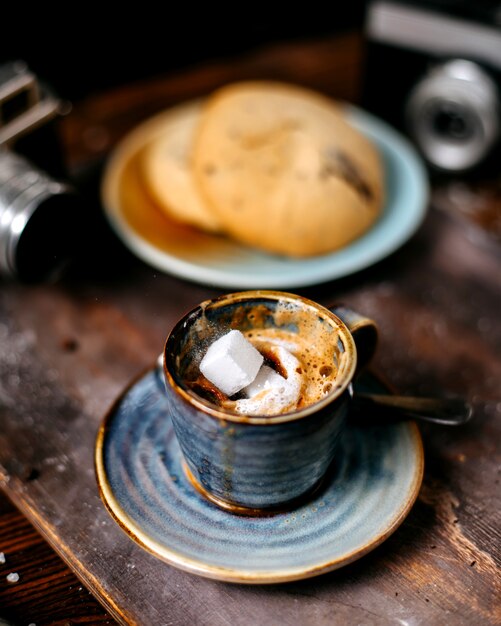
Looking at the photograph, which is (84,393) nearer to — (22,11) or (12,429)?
(12,429)

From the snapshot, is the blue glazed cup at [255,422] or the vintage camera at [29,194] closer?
the blue glazed cup at [255,422]

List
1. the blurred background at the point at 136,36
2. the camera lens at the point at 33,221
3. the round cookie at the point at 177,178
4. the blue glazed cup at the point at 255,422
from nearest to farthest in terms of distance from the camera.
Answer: the blue glazed cup at the point at 255,422 → the camera lens at the point at 33,221 → the round cookie at the point at 177,178 → the blurred background at the point at 136,36

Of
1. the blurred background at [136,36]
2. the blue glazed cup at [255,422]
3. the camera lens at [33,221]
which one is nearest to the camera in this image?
the blue glazed cup at [255,422]

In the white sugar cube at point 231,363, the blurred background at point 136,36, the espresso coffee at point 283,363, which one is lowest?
the blurred background at point 136,36

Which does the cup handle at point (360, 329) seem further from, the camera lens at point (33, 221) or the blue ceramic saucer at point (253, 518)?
the camera lens at point (33, 221)

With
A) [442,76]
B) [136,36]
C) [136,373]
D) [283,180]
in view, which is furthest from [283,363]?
[136,36]

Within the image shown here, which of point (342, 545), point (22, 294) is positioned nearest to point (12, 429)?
point (22, 294)

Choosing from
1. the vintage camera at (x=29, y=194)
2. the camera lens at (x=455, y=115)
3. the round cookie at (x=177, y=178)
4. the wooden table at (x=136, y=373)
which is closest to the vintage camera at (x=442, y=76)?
the camera lens at (x=455, y=115)
